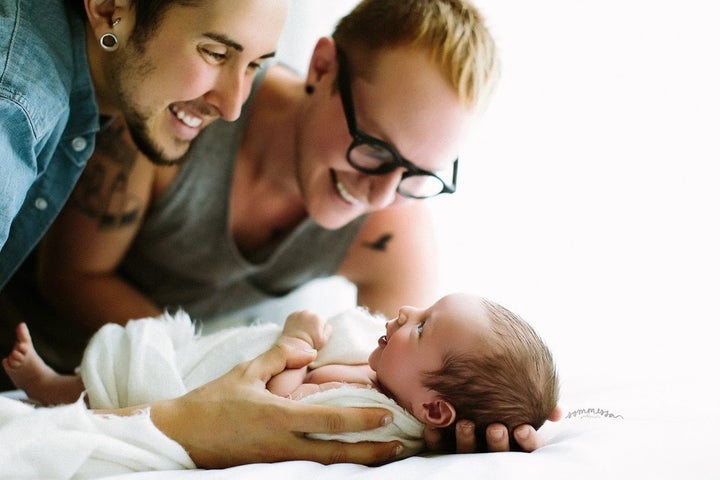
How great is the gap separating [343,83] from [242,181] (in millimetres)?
424

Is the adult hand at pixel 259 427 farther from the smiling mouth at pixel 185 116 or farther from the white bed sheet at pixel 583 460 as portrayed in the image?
the smiling mouth at pixel 185 116

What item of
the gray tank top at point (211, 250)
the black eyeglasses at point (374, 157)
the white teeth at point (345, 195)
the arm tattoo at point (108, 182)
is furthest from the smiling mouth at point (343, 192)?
the arm tattoo at point (108, 182)

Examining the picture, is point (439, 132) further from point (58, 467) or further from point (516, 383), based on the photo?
point (58, 467)

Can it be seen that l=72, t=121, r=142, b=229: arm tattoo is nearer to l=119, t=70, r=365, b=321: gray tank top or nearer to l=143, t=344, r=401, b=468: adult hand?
l=119, t=70, r=365, b=321: gray tank top

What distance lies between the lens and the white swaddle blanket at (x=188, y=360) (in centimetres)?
106

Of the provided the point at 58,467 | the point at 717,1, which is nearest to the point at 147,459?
the point at 58,467

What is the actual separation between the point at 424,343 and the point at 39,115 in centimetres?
72

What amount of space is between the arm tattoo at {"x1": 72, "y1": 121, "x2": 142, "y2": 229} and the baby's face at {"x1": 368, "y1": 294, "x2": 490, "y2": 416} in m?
0.79

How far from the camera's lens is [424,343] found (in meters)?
1.08

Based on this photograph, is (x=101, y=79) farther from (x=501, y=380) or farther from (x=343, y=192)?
(x=501, y=380)

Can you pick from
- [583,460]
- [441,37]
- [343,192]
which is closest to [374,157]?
[343,192]

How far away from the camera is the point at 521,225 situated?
1739 millimetres

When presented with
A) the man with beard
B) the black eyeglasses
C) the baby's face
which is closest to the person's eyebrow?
the man with beard

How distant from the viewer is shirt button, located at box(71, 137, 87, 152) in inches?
52.6
